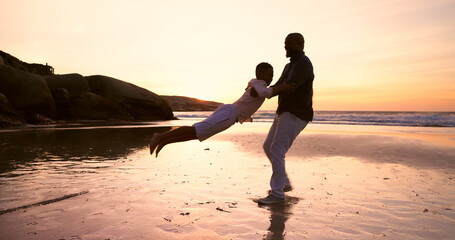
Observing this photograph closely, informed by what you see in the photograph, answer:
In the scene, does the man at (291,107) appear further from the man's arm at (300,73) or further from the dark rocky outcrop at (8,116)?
the dark rocky outcrop at (8,116)

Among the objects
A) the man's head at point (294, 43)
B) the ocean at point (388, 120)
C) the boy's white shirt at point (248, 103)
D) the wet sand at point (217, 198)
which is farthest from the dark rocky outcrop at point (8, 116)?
the ocean at point (388, 120)

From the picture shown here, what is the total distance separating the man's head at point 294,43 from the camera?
4113mm

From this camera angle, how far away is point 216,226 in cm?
304

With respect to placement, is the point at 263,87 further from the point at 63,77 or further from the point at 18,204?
the point at 63,77

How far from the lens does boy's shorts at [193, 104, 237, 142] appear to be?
3.89 meters

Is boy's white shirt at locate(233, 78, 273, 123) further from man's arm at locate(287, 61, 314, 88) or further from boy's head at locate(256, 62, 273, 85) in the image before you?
man's arm at locate(287, 61, 314, 88)

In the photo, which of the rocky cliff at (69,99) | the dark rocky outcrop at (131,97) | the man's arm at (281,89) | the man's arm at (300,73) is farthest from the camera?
the dark rocky outcrop at (131,97)

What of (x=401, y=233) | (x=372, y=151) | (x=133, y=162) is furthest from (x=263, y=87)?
(x=372, y=151)

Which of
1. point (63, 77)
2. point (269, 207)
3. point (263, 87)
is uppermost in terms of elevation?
point (63, 77)

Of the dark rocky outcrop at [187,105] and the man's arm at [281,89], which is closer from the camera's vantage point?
the man's arm at [281,89]

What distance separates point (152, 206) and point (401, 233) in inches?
104

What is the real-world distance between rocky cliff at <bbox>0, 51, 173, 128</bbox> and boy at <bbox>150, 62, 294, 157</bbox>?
15.8 m

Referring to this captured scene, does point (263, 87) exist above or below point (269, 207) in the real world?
above

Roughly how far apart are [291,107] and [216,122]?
1011 mm
